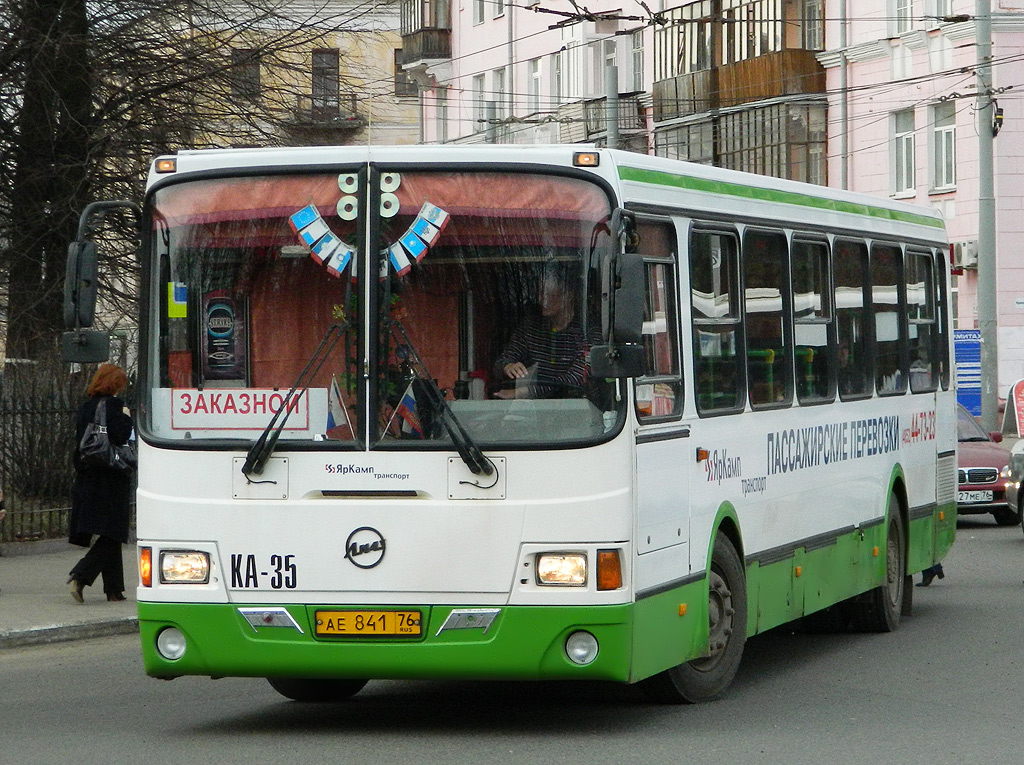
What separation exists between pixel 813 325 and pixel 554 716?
317 cm

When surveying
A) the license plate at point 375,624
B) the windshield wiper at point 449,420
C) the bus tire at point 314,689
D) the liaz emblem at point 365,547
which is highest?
the windshield wiper at point 449,420

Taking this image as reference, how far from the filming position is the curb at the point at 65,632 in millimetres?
13031

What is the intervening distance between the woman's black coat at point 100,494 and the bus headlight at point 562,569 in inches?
249

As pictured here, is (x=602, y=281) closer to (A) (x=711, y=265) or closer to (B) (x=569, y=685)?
(A) (x=711, y=265)

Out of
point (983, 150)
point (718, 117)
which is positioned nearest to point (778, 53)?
point (718, 117)

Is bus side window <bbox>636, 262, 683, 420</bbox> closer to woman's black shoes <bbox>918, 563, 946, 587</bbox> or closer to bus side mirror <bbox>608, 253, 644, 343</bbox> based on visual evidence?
bus side mirror <bbox>608, 253, 644, 343</bbox>

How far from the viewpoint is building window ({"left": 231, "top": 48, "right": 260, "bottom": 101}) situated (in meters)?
22.2

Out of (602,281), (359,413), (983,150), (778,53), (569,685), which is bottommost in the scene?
(569,685)

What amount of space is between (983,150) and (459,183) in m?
23.2

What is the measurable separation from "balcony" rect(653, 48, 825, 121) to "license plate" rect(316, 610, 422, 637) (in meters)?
35.0

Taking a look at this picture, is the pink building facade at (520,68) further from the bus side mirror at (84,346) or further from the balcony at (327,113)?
the bus side mirror at (84,346)

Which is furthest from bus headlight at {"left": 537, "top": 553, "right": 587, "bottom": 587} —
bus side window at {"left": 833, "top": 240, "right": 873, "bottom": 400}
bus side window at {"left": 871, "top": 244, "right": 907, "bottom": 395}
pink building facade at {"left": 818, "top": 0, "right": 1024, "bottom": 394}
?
pink building facade at {"left": 818, "top": 0, "right": 1024, "bottom": 394}

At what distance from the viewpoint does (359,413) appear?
338 inches

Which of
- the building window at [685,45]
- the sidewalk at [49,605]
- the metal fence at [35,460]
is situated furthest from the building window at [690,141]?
the sidewalk at [49,605]
